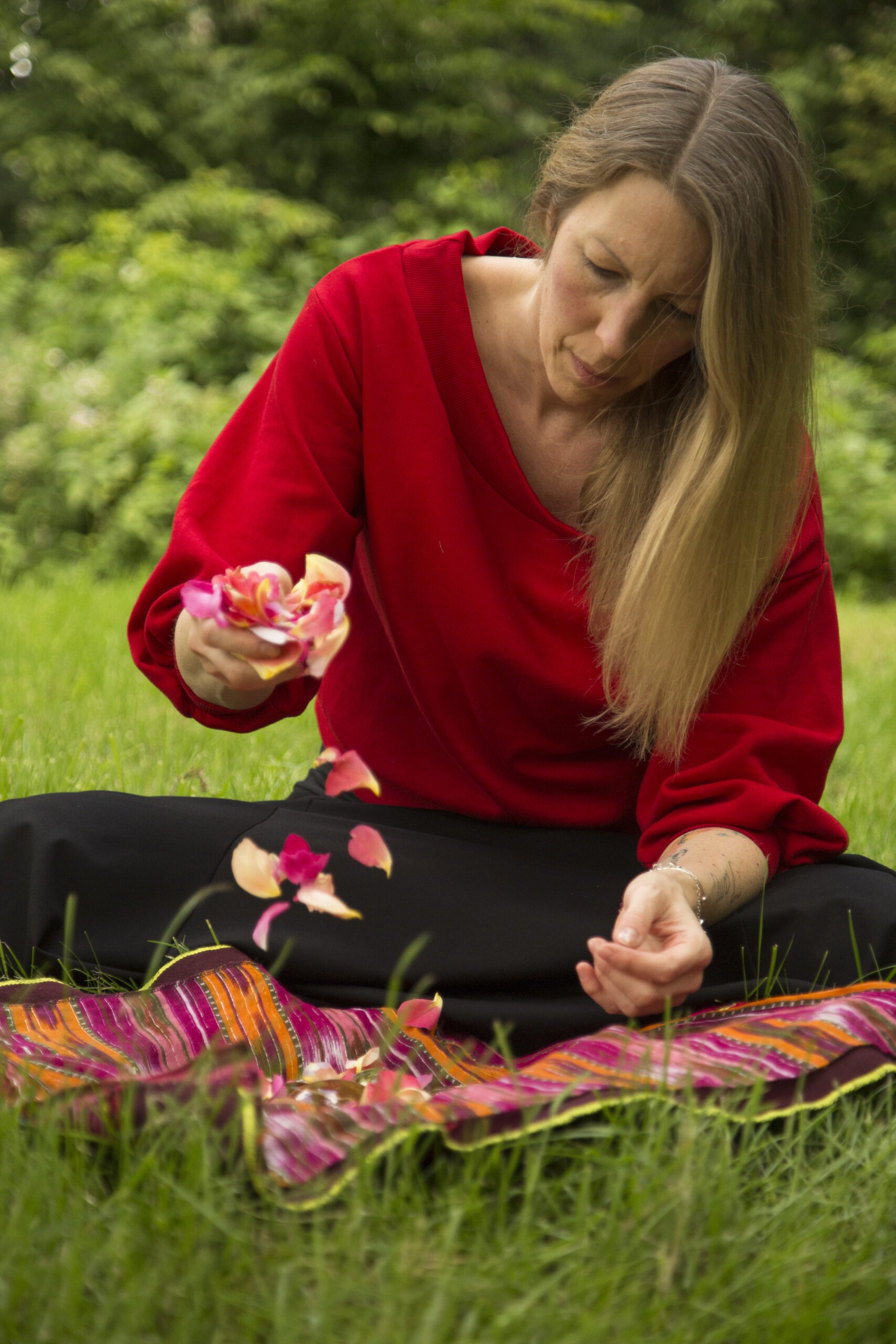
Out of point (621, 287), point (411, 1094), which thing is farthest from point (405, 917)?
point (621, 287)

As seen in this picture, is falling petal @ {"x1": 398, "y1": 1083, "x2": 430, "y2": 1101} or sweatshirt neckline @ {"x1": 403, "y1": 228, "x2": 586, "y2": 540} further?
sweatshirt neckline @ {"x1": 403, "y1": 228, "x2": 586, "y2": 540}

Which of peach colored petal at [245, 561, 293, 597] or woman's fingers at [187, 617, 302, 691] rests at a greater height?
peach colored petal at [245, 561, 293, 597]

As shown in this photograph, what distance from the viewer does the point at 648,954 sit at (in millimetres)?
1417

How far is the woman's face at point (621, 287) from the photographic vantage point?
161 centimetres

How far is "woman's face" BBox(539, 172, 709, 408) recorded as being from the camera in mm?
1611

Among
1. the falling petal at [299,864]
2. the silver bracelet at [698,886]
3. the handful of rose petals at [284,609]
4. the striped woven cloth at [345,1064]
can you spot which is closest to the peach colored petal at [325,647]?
the handful of rose petals at [284,609]

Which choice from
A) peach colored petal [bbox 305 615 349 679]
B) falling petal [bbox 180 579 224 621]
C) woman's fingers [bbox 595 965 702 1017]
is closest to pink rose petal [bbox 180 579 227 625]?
falling petal [bbox 180 579 224 621]

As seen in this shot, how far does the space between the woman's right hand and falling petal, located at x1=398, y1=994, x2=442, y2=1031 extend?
45 cm

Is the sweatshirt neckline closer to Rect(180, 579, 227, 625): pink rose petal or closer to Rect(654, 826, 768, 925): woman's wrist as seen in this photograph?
Rect(654, 826, 768, 925): woman's wrist

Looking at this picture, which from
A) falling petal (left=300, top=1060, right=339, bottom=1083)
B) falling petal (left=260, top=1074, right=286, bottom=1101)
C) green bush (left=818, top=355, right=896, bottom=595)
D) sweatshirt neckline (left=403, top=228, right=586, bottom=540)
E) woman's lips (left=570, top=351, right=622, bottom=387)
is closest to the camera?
falling petal (left=260, top=1074, right=286, bottom=1101)

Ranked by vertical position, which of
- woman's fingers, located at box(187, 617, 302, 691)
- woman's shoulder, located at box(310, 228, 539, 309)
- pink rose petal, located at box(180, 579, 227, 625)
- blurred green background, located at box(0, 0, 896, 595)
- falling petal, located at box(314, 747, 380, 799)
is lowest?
blurred green background, located at box(0, 0, 896, 595)

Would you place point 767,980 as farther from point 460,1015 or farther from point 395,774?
point 395,774

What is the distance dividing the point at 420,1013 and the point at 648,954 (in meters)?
0.35

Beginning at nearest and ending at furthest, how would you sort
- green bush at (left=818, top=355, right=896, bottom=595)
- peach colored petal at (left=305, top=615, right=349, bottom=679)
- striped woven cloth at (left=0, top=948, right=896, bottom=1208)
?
striped woven cloth at (left=0, top=948, right=896, bottom=1208), peach colored petal at (left=305, top=615, right=349, bottom=679), green bush at (left=818, top=355, right=896, bottom=595)
